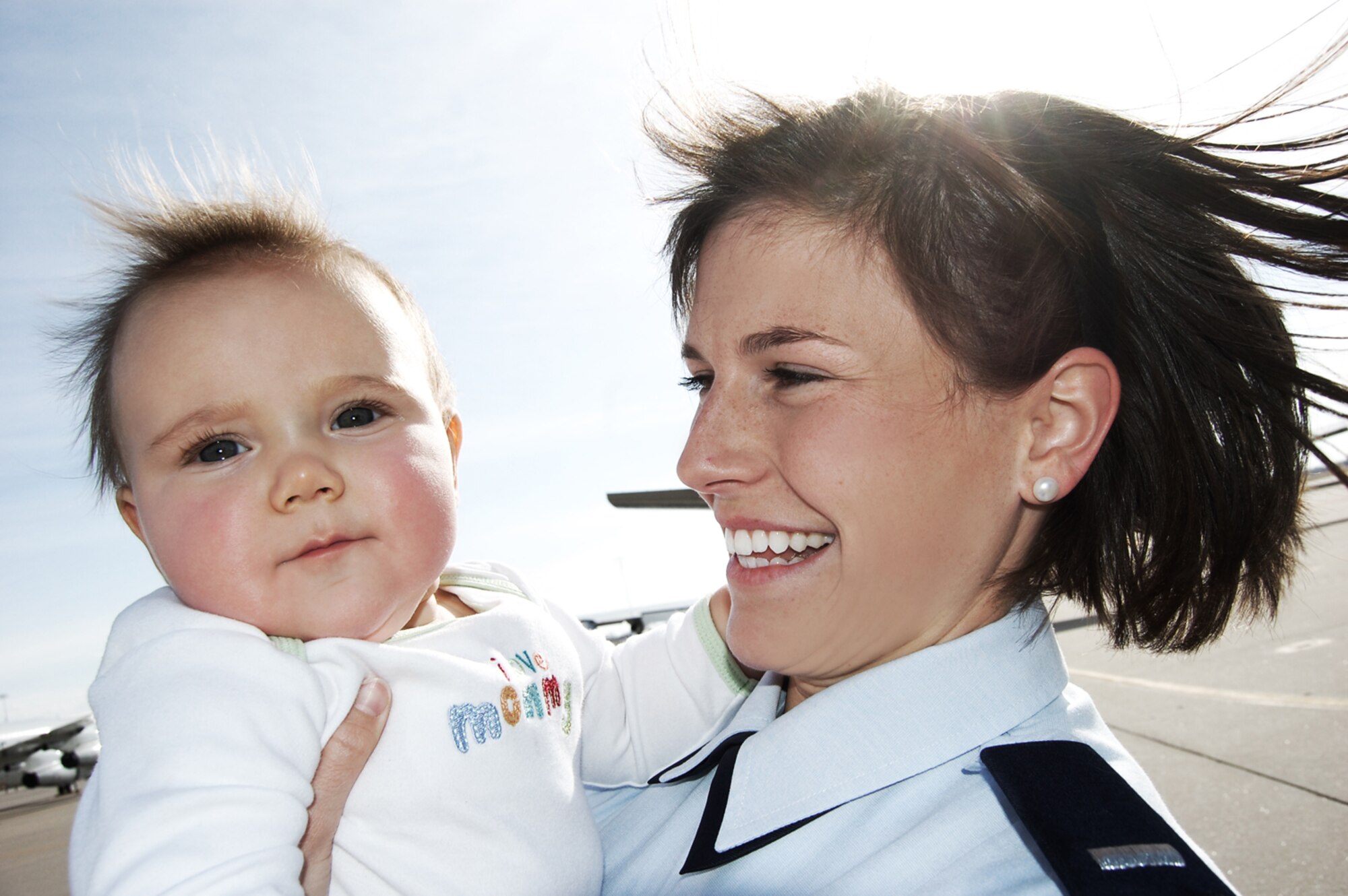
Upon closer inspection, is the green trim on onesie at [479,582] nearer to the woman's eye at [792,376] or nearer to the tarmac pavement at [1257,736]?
the woman's eye at [792,376]

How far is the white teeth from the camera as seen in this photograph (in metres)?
1.57

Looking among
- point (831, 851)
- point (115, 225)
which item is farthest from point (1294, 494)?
point (115, 225)

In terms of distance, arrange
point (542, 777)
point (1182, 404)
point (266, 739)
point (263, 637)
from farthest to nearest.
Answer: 1. point (1182, 404)
2. point (542, 777)
3. point (263, 637)
4. point (266, 739)

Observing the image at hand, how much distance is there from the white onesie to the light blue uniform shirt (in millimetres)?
311

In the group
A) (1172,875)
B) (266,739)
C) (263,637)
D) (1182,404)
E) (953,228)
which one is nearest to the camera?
(1172,875)

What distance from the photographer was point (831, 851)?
1.42 m

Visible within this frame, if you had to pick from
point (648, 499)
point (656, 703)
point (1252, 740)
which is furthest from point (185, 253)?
point (648, 499)

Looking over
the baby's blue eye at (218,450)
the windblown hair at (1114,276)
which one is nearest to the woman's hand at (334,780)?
the baby's blue eye at (218,450)

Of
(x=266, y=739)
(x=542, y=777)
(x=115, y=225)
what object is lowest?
(x=542, y=777)

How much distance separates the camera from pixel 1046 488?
61.7 inches

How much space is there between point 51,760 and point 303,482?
2236cm

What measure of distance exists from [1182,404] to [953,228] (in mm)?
666

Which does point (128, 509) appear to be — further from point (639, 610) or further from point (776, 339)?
point (639, 610)

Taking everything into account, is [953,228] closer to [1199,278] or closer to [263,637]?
[1199,278]
